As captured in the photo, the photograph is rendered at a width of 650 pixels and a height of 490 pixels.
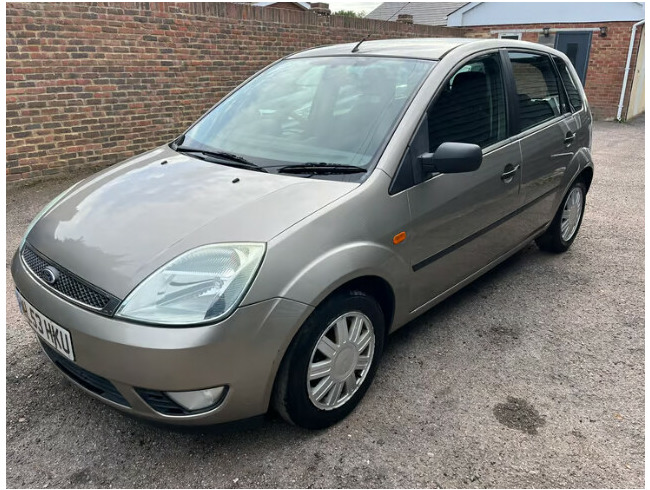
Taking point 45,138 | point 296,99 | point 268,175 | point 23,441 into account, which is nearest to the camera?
point 23,441

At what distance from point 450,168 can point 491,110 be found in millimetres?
942

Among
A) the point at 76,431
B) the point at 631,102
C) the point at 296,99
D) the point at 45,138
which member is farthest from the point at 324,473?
the point at 631,102

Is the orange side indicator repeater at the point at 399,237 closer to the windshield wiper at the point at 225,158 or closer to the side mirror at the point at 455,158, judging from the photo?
the side mirror at the point at 455,158

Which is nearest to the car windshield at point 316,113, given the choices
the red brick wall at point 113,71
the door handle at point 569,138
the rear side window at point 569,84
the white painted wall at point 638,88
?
the door handle at point 569,138

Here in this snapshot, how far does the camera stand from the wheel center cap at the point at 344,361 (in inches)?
92.4

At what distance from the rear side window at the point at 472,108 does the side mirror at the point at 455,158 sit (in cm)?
17

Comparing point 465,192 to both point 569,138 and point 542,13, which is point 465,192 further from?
point 542,13

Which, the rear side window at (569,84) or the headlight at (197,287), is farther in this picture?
the rear side window at (569,84)

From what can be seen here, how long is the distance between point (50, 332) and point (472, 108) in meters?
2.51

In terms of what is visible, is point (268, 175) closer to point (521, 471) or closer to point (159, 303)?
point (159, 303)

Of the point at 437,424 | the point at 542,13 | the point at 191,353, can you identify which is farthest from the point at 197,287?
the point at 542,13

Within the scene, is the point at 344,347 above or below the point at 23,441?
above

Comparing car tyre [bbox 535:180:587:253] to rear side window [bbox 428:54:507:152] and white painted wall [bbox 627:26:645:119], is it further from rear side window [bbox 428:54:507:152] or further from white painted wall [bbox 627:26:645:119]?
white painted wall [bbox 627:26:645:119]

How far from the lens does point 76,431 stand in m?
2.40
